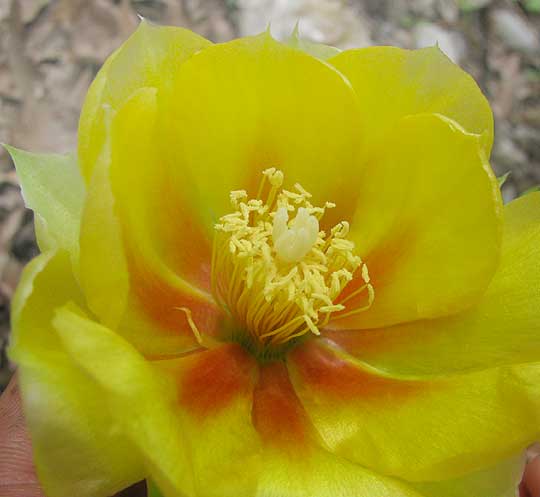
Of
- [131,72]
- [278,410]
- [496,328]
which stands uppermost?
[131,72]

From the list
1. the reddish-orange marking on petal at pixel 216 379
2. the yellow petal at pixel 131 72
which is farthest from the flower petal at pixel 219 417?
the yellow petal at pixel 131 72

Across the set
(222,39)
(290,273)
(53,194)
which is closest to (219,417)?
(290,273)

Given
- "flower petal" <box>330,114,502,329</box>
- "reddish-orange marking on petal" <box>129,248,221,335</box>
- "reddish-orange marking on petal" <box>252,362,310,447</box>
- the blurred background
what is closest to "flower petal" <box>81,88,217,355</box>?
"reddish-orange marking on petal" <box>129,248,221,335</box>

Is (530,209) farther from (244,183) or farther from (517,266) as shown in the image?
(244,183)

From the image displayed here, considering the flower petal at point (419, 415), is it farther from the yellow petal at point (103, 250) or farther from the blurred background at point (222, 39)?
the blurred background at point (222, 39)

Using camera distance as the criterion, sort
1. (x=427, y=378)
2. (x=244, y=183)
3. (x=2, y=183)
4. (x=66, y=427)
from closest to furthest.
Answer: (x=66, y=427)
(x=427, y=378)
(x=244, y=183)
(x=2, y=183)

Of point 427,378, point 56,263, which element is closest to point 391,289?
point 427,378

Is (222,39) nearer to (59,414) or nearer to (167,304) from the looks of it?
(167,304)
